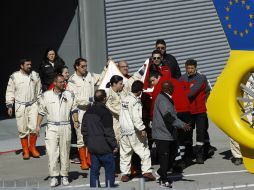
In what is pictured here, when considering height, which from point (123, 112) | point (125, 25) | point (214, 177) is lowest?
point (214, 177)

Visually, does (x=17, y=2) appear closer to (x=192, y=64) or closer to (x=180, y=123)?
(x=192, y=64)

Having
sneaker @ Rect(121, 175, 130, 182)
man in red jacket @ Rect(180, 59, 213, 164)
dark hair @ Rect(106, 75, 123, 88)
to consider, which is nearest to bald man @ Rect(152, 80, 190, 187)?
sneaker @ Rect(121, 175, 130, 182)

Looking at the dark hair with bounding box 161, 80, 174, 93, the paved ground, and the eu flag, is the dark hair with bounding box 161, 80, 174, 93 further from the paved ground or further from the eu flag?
the eu flag

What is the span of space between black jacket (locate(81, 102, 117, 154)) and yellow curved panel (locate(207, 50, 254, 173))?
2334 mm

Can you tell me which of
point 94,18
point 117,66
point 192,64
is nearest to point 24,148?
point 117,66

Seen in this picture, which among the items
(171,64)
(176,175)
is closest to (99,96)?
(176,175)

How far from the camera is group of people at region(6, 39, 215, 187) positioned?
13.4 m

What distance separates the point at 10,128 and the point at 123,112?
17.7 feet

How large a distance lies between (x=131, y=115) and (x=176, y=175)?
1.22 metres

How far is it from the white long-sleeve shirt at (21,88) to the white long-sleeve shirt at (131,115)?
220cm

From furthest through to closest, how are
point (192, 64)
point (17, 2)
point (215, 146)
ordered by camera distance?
point (17, 2) → point (215, 146) → point (192, 64)

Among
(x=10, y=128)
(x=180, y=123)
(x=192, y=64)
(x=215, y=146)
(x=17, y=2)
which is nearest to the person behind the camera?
(x=180, y=123)

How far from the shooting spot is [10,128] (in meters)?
19.3

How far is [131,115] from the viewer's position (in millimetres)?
14219
